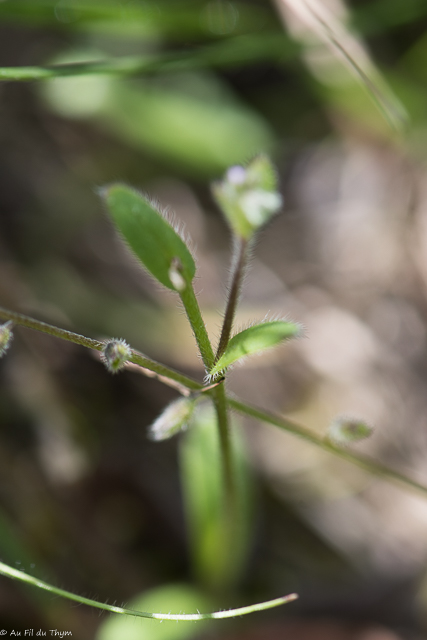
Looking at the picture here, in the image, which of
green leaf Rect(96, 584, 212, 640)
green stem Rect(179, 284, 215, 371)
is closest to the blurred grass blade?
green stem Rect(179, 284, 215, 371)

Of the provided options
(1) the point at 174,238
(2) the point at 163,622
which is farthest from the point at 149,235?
(2) the point at 163,622

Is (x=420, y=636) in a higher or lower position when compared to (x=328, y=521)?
lower

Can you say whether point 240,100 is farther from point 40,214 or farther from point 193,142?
point 40,214

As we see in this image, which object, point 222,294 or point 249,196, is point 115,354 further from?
point 222,294

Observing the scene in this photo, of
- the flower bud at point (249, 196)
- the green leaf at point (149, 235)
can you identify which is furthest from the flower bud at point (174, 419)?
the flower bud at point (249, 196)

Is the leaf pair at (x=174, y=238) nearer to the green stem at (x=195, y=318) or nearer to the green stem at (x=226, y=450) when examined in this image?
the green stem at (x=195, y=318)

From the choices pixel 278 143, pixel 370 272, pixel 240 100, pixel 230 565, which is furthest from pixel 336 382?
pixel 240 100
